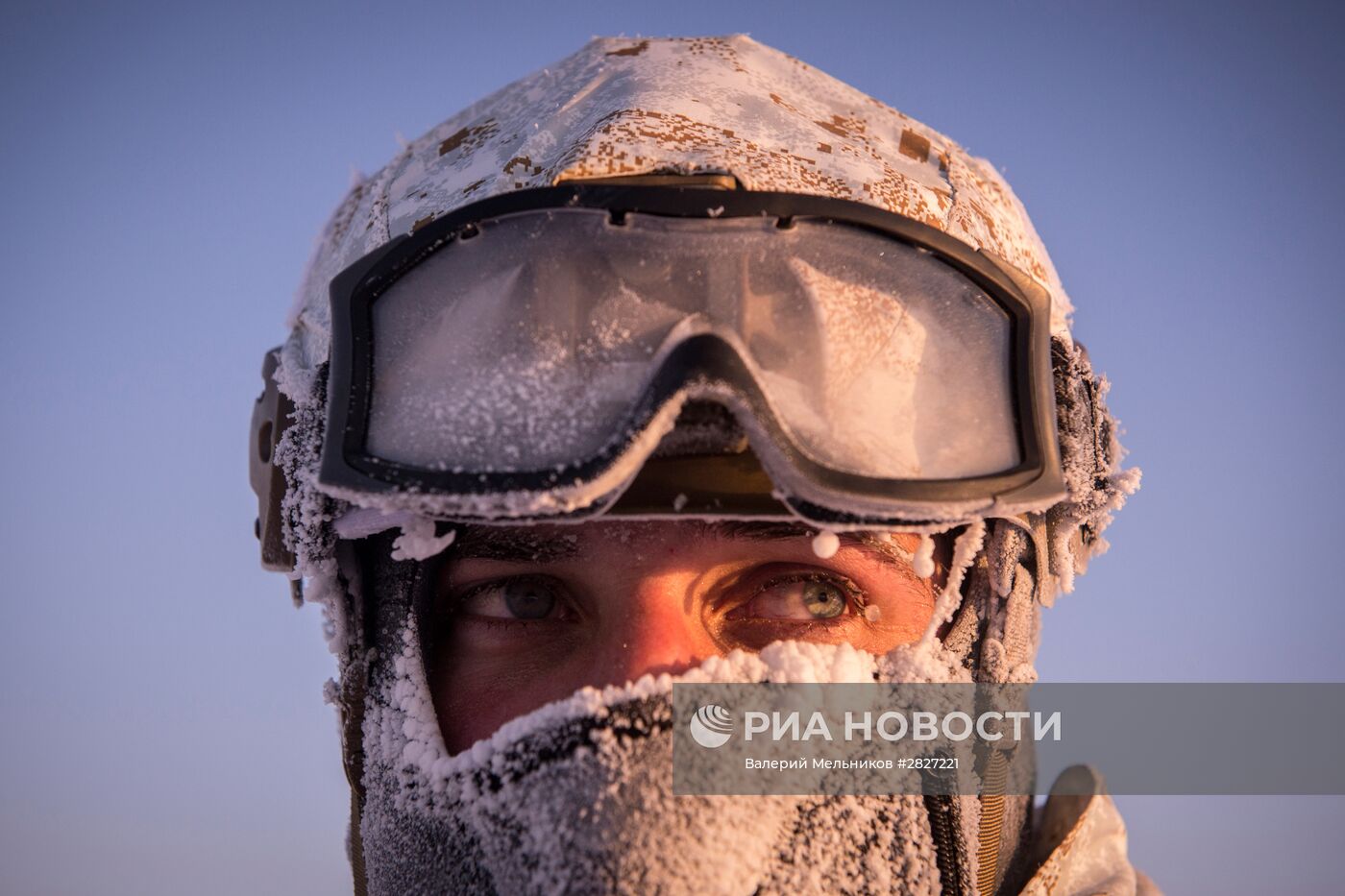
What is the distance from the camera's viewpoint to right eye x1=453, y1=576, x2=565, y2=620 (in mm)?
1912

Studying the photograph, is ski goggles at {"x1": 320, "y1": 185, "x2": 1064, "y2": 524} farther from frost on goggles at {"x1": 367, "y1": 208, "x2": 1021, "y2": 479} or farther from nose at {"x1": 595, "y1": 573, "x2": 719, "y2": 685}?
nose at {"x1": 595, "y1": 573, "x2": 719, "y2": 685}

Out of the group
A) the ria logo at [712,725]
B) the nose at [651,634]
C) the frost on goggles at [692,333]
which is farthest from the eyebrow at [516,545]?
the ria logo at [712,725]

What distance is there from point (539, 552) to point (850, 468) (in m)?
0.56

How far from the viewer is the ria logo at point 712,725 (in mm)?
1602

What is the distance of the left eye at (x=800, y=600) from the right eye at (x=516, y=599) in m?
0.32

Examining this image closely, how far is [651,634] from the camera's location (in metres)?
1.75

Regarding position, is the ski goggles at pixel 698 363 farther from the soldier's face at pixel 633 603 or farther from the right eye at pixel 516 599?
the right eye at pixel 516 599

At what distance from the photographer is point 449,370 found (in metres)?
1.70

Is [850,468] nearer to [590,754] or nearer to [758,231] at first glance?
[758,231]

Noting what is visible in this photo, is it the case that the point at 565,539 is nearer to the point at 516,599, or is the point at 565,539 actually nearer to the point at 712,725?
the point at 516,599

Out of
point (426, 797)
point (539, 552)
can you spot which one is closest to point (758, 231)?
point (539, 552)

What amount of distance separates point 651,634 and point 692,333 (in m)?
0.49

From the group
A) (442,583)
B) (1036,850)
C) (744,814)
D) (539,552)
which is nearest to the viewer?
(744,814)

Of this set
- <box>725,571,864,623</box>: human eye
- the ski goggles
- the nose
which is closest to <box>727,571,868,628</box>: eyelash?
<box>725,571,864,623</box>: human eye
